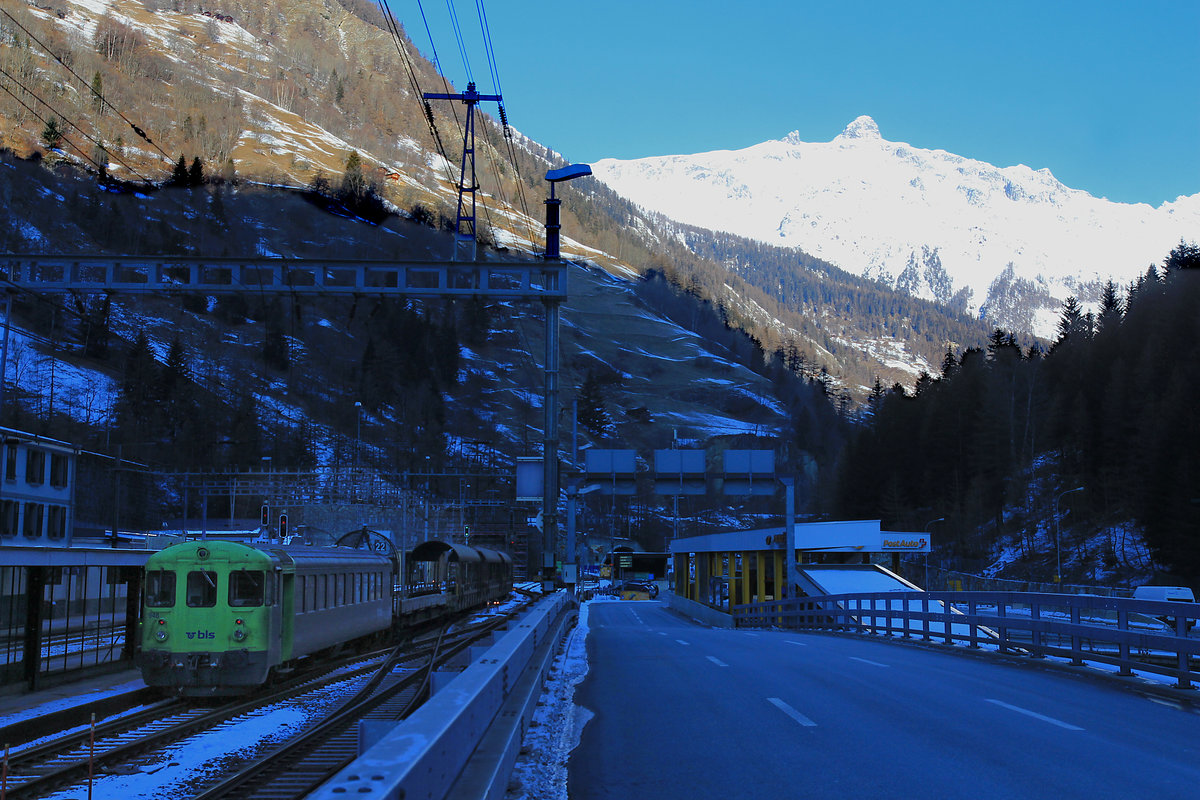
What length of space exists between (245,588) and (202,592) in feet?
2.19

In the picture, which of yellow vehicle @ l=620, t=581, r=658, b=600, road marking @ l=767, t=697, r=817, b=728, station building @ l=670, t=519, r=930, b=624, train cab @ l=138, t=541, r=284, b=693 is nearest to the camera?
road marking @ l=767, t=697, r=817, b=728

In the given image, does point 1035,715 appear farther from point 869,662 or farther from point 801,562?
point 801,562

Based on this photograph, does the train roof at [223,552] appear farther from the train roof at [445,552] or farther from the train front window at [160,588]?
the train roof at [445,552]

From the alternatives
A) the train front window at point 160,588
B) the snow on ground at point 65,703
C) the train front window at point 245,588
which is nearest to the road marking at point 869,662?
the train front window at point 245,588

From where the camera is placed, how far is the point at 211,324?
14450 cm

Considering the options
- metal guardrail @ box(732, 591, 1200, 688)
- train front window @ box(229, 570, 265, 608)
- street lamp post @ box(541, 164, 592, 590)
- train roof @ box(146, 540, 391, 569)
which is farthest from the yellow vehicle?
train front window @ box(229, 570, 265, 608)

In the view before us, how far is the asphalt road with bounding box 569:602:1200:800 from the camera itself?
775 cm

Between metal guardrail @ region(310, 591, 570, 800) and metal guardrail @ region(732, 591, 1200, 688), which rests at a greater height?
metal guardrail @ region(310, 591, 570, 800)

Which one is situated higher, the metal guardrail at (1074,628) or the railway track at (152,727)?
the metal guardrail at (1074,628)

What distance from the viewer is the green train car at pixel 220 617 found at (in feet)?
54.4

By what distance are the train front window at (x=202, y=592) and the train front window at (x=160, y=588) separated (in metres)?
0.29

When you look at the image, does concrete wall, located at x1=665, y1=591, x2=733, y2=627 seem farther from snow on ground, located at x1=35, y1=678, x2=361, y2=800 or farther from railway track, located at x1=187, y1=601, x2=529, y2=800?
snow on ground, located at x1=35, y1=678, x2=361, y2=800

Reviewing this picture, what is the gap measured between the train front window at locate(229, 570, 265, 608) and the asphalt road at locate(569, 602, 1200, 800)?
5707 mm

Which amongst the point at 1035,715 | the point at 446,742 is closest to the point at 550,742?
the point at 446,742
